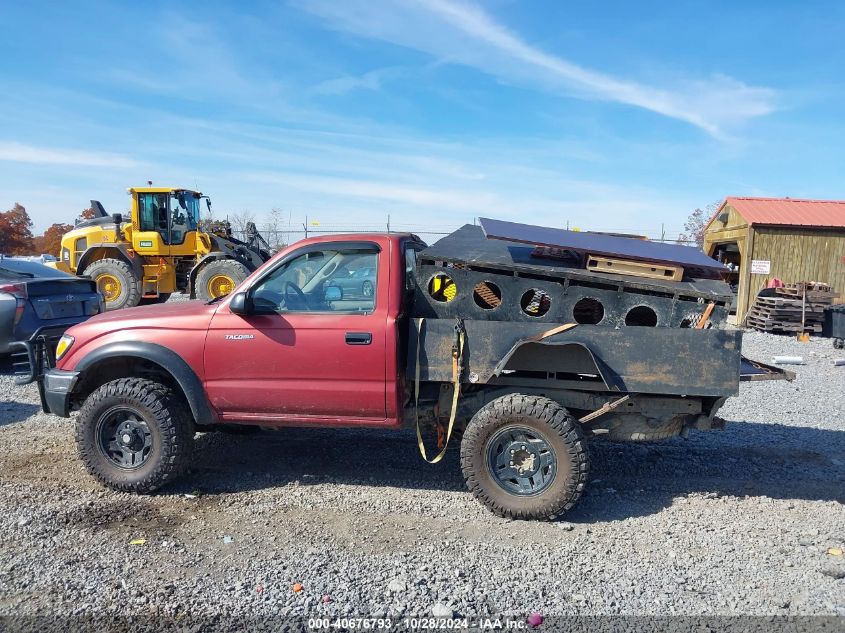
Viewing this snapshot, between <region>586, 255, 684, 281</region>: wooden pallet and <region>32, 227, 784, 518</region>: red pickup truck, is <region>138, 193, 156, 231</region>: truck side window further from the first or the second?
<region>586, 255, 684, 281</region>: wooden pallet

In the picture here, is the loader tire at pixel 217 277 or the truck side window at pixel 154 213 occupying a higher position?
the truck side window at pixel 154 213

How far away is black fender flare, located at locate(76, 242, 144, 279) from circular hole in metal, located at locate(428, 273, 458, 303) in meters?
11.7

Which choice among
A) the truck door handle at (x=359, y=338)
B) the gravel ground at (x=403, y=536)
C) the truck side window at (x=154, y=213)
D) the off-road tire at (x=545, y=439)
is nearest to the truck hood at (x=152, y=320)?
the truck door handle at (x=359, y=338)

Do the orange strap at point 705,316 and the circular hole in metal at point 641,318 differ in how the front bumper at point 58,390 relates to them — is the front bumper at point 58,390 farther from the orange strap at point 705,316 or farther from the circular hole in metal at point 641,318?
the orange strap at point 705,316

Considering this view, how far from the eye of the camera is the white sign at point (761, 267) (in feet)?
55.5

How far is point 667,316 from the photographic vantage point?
4.22 meters

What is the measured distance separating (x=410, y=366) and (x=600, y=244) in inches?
67.6

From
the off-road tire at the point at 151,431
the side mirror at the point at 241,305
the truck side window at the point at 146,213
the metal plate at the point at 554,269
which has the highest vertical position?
the truck side window at the point at 146,213

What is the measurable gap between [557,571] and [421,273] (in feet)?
6.85

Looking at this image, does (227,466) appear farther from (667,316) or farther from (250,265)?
(250,265)

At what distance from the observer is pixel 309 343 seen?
14.6 feet

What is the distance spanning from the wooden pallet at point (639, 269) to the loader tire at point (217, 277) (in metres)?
10.6

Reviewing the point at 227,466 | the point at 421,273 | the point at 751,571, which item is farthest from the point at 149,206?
the point at 751,571

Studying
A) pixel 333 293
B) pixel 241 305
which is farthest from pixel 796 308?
pixel 241 305
